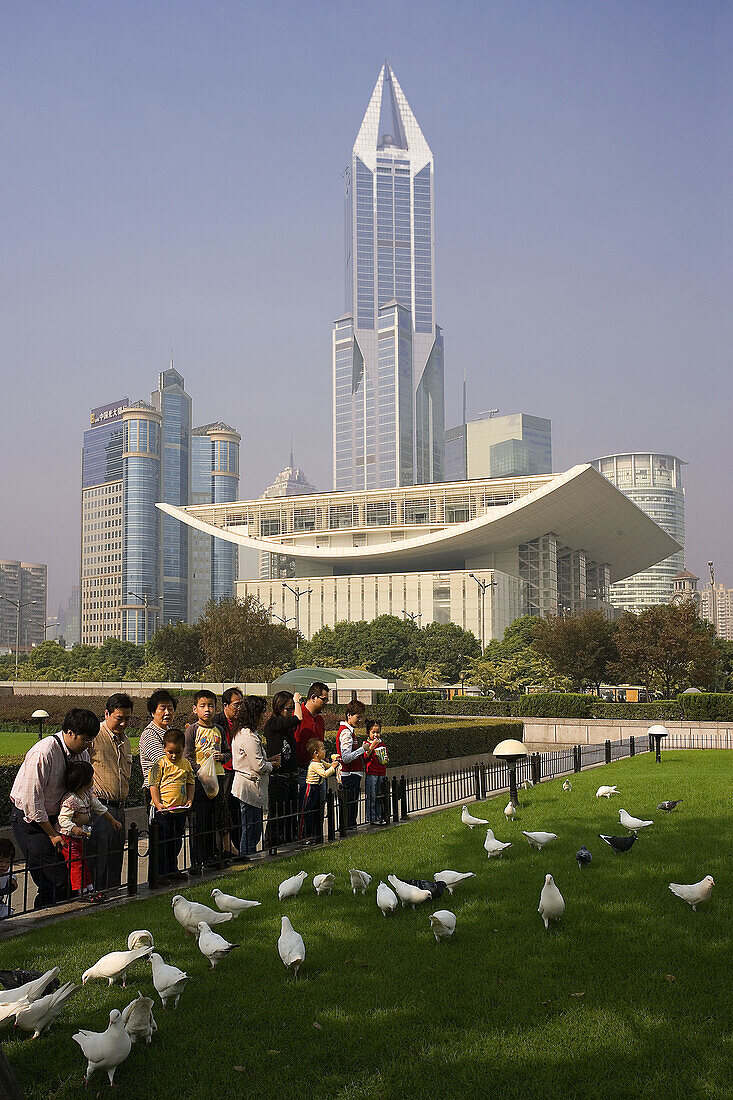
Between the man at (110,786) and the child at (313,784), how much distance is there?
7.44 ft

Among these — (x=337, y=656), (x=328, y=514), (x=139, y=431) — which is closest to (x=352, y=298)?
(x=139, y=431)

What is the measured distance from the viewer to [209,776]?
309 inches

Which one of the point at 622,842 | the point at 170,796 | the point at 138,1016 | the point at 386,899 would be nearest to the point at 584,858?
the point at 622,842

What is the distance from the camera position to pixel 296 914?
6301mm

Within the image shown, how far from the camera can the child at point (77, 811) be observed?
628 cm

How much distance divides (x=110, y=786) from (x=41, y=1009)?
9.69 feet

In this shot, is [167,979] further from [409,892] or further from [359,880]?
[359,880]

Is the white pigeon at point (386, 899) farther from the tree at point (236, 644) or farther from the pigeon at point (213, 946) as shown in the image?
the tree at point (236, 644)

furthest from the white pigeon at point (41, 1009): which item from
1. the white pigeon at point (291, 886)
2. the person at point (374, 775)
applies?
the person at point (374, 775)

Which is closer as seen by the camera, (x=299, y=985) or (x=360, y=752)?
(x=299, y=985)

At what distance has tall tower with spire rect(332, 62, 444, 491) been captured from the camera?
179 meters

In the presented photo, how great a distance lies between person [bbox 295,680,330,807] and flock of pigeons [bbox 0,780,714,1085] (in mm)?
2245

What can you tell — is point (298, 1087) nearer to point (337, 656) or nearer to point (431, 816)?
point (431, 816)

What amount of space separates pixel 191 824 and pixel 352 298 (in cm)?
19166
